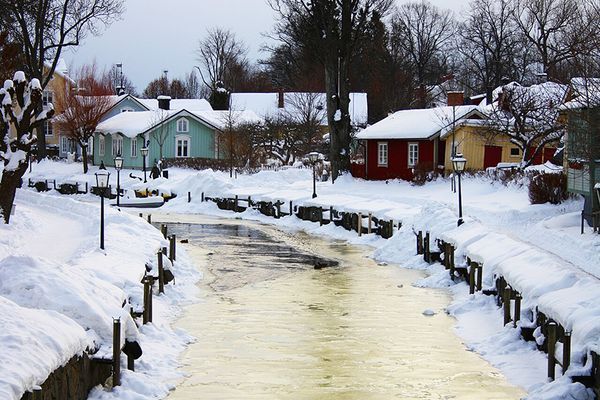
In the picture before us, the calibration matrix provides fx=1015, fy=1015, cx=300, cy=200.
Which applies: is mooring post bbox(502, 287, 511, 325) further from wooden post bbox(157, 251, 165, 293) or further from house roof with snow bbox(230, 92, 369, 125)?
house roof with snow bbox(230, 92, 369, 125)

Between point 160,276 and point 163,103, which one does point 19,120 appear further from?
point 163,103

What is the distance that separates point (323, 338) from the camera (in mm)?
19016

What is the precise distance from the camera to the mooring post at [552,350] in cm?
1459

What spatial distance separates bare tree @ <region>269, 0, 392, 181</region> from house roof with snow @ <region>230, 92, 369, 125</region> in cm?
2081

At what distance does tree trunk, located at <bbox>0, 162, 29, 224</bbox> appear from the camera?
103ft

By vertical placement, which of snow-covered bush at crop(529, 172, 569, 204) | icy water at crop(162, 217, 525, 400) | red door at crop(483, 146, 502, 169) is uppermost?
red door at crop(483, 146, 502, 169)

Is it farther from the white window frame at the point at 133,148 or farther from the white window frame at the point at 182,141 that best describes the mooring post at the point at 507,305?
the white window frame at the point at 133,148

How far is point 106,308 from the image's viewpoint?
14.8m

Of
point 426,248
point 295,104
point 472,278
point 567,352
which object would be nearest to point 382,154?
point 426,248

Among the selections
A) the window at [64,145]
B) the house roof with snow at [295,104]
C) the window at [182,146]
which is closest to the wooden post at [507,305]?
Result: the window at [182,146]

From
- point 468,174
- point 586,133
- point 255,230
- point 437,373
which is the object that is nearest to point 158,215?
point 255,230

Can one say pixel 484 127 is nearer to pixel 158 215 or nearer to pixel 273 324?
pixel 158 215

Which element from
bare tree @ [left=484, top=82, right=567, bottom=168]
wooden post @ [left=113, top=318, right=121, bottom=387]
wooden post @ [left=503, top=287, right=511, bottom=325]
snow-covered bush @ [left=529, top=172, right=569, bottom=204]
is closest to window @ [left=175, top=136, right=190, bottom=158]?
bare tree @ [left=484, top=82, right=567, bottom=168]

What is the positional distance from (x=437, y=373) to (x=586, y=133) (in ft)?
43.7
